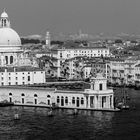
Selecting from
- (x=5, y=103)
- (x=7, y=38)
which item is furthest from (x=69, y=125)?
(x=7, y=38)

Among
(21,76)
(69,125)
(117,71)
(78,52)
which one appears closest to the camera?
(69,125)

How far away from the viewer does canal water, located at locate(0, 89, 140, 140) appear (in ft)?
→ 105

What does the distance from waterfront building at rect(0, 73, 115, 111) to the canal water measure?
1389mm

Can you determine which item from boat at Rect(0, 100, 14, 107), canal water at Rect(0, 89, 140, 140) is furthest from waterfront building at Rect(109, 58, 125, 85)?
canal water at Rect(0, 89, 140, 140)

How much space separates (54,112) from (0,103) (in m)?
→ 5.14

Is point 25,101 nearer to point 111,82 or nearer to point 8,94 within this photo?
point 8,94

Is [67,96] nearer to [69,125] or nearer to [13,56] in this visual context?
[69,125]

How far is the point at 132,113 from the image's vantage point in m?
39.0

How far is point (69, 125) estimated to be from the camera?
34.8 m

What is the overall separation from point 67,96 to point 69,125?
774 centimetres

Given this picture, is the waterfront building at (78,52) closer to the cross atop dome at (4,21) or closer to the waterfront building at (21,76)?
the cross atop dome at (4,21)

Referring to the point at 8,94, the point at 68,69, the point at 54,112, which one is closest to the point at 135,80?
the point at 68,69

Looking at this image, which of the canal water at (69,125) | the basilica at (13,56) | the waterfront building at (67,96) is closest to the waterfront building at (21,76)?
the basilica at (13,56)

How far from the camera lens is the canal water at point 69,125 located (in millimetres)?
31991
